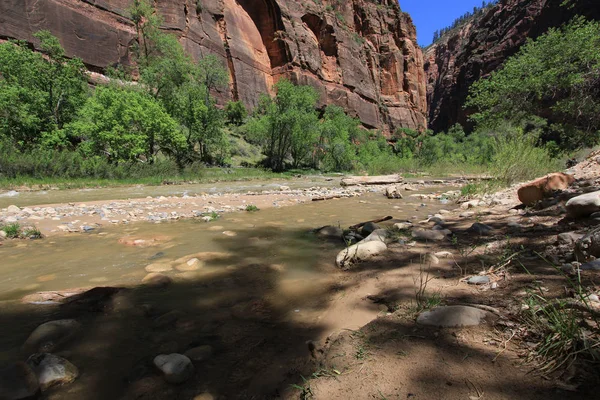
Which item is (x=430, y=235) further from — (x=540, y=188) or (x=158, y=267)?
(x=158, y=267)

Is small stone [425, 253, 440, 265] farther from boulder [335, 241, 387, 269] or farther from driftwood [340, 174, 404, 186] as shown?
driftwood [340, 174, 404, 186]

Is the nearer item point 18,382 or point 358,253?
point 18,382

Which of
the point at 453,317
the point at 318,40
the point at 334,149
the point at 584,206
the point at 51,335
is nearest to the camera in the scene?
the point at 453,317

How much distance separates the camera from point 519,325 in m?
1.39

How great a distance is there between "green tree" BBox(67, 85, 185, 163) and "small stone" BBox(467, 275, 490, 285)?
21.0 metres

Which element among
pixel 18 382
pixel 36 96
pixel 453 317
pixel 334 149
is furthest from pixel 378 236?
pixel 334 149

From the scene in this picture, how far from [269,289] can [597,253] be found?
8.44 feet

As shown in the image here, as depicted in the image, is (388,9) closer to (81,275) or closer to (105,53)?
(105,53)

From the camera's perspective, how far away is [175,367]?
5.27 feet

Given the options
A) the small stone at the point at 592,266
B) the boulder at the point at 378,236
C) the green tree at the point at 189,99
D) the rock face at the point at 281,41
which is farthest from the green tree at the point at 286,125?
the small stone at the point at 592,266

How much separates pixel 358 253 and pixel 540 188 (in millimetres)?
4297

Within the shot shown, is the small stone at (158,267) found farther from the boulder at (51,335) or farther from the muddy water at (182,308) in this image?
the boulder at (51,335)

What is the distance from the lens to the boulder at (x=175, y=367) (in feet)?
5.17

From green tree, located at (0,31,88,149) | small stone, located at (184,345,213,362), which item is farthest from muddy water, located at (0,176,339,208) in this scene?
→ small stone, located at (184,345,213,362)
